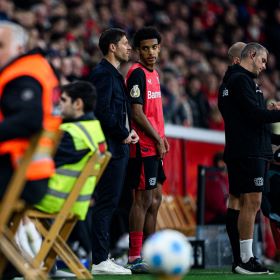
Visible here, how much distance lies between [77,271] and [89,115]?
131 cm

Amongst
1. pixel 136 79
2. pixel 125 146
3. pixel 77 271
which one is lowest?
pixel 77 271

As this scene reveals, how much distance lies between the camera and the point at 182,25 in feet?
72.6

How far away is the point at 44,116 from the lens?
6.54 m

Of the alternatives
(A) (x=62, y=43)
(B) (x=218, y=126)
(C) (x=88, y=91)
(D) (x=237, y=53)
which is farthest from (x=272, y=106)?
(B) (x=218, y=126)

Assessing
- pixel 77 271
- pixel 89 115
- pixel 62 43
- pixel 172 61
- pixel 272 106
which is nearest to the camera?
pixel 77 271

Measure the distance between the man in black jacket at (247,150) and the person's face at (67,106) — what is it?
2.09 metres

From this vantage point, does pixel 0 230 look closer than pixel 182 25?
Yes

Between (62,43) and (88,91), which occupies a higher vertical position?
(62,43)

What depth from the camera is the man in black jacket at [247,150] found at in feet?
32.6

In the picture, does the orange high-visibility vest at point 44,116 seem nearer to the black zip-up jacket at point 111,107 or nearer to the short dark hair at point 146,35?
the black zip-up jacket at point 111,107

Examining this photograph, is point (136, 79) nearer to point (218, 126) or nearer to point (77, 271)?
point (77, 271)

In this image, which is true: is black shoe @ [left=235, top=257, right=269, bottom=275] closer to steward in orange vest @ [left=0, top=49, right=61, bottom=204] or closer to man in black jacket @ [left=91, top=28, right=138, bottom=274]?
man in black jacket @ [left=91, top=28, right=138, bottom=274]

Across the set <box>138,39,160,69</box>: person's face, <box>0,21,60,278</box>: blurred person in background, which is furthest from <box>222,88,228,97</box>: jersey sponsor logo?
<box>0,21,60,278</box>: blurred person in background

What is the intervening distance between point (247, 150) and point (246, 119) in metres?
0.29
